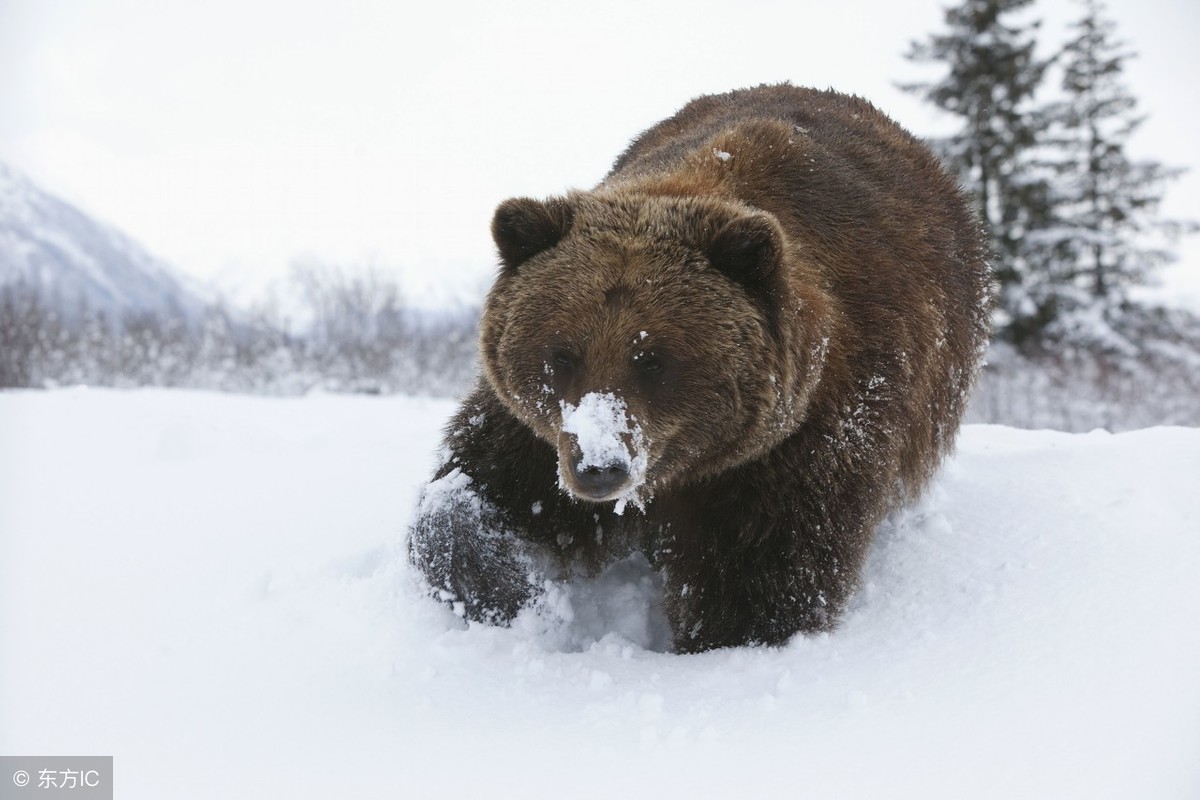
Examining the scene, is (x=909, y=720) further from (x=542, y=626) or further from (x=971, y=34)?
(x=971, y=34)

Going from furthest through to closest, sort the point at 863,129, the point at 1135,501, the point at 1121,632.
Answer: the point at 863,129, the point at 1135,501, the point at 1121,632

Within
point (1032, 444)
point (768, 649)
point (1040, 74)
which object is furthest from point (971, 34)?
point (768, 649)

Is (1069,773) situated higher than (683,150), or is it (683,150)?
(683,150)

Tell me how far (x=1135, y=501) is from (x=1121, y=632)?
1.35 metres

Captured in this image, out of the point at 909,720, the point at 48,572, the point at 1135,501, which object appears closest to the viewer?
the point at 909,720

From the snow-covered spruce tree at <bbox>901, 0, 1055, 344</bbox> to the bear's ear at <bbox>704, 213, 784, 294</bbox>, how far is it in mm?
21870

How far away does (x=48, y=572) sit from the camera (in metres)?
3.86

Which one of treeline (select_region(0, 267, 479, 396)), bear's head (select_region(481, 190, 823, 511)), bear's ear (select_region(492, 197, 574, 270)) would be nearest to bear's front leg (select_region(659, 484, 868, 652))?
bear's head (select_region(481, 190, 823, 511))

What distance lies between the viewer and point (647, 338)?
3141 millimetres

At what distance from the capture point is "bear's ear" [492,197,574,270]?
3.44m

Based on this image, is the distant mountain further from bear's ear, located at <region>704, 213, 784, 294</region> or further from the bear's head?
bear's ear, located at <region>704, 213, 784, 294</region>

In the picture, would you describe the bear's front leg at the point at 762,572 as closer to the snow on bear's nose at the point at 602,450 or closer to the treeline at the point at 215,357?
the snow on bear's nose at the point at 602,450

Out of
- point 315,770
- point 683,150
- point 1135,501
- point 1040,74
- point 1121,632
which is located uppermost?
point 1040,74

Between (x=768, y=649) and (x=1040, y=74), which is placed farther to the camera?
(x=1040, y=74)
